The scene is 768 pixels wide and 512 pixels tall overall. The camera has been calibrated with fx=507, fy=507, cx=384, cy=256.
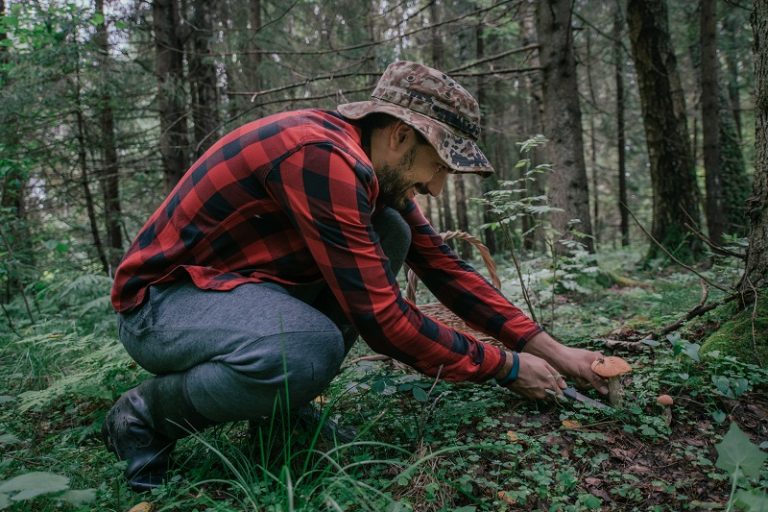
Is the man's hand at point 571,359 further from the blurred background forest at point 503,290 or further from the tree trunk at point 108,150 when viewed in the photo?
the tree trunk at point 108,150

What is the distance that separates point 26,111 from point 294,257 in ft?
22.2

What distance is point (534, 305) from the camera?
13.8 feet

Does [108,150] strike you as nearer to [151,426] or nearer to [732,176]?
[151,426]

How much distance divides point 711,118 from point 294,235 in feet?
24.6

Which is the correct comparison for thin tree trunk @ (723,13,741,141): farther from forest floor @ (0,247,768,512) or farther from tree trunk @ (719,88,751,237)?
forest floor @ (0,247,768,512)

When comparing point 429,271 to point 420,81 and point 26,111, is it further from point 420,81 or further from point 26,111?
point 26,111

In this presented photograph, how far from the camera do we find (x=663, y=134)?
21.5ft

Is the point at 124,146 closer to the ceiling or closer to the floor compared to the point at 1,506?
closer to the ceiling

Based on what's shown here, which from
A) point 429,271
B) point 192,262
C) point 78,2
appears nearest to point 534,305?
point 429,271

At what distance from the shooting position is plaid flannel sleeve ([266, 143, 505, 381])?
5.62ft

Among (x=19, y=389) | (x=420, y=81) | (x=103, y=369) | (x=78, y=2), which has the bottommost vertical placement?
(x=19, y=389)

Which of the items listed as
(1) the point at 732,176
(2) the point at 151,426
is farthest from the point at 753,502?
(1) the point at 732,176

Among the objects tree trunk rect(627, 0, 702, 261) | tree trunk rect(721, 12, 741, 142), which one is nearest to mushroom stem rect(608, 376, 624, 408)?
tree trunk rect(627, 0, 702, 261)

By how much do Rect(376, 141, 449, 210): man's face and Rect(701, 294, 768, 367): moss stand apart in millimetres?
1515
